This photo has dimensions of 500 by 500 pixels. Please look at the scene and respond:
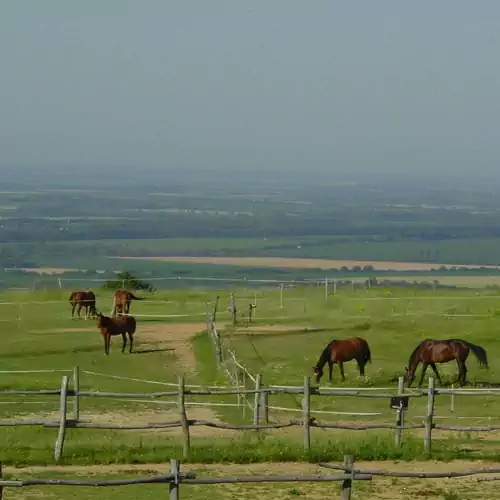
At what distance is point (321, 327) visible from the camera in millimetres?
37500

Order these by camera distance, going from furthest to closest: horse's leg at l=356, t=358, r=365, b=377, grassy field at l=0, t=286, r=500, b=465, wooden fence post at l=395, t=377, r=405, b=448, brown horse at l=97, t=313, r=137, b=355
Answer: brown horse at l=97, t=313, r=137, b=355
horse's leg at l=356, t=358, r=365, b=377
wooden fence post at l=395, t=377, r=405, b=448
grassy field at l=0, t=286, r=500, b=465

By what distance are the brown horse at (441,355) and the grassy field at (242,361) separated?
2.53ft

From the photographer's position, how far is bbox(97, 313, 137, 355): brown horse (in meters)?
31.9

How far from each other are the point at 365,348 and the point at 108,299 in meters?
19.9

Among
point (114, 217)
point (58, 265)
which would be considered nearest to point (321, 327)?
point (58, 265)

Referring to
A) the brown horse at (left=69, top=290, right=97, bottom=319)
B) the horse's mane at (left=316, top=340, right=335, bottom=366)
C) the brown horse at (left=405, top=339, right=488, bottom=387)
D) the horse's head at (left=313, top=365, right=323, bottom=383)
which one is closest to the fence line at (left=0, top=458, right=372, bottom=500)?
the brown horse at (left=405, top=339, right=488, bottom=387)

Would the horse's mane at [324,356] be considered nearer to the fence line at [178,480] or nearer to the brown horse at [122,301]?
the brown horse at [122,301]

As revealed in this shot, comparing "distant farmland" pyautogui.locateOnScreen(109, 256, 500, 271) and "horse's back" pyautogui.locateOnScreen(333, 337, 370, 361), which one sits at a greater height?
"distant farmland" pyautogui.locateOnScreen(109, 256, 500, 271)

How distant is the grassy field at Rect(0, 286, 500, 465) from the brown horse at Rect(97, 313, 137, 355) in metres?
0.43

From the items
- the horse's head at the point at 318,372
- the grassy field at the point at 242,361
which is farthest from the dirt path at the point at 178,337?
the horse's head at the point at 318,372

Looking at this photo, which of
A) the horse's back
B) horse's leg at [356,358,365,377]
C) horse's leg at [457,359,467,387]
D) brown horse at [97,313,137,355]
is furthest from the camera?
brown horse at [97,313,137,355]

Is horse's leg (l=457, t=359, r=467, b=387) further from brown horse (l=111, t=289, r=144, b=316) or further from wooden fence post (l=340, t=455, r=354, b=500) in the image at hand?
brown horse (l=111, t=289, r=144, b=316)

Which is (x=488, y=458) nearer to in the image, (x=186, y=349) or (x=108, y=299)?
(x=186, y=349)

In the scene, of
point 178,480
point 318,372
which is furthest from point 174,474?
point 318,372
